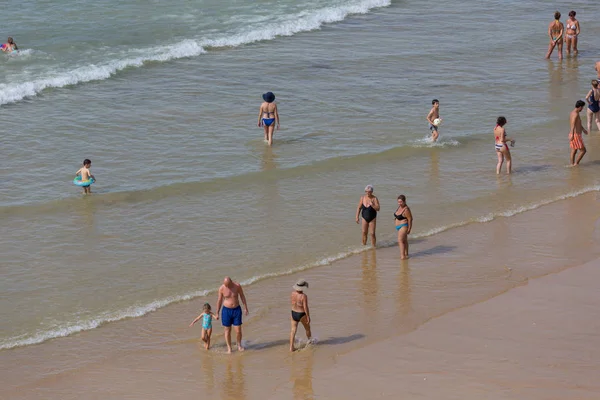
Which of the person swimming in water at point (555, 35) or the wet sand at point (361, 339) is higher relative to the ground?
the person swimming in water at point (555, 35)

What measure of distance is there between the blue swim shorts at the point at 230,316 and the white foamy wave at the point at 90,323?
182 cm

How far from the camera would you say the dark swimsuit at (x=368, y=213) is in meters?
15.9

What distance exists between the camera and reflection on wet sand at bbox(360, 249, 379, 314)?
14.3 meters

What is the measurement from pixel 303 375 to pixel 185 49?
745 inches

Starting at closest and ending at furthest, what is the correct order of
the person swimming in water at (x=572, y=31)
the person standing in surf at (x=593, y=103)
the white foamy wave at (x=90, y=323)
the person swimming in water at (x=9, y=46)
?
1. the white foamy wave at (x=90, y=323)
2. the person standing in surf at (x=593, y=103)
3. the person swimming in water at (x=572, y=31)
4. the person swimming in water at (x=9, y=46)

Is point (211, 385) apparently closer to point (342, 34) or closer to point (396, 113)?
point (396, 113)

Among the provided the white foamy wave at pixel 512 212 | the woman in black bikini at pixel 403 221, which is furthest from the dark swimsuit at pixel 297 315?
the white foamy wave at pixel 512 212

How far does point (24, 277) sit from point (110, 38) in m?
17.5

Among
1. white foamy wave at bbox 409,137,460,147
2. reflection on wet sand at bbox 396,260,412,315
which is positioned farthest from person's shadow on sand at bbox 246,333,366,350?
white foamy wave at bbox 409,137,460,147

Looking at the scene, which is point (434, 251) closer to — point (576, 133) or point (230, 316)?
point (230, 316)

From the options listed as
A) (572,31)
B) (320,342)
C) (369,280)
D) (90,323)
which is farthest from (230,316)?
(572,31)

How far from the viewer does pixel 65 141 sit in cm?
2145

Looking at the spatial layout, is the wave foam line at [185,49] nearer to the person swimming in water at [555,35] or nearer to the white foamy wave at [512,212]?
the person swimming in water at [555,35]

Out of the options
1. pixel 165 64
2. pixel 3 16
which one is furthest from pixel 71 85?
pixel 3 16
